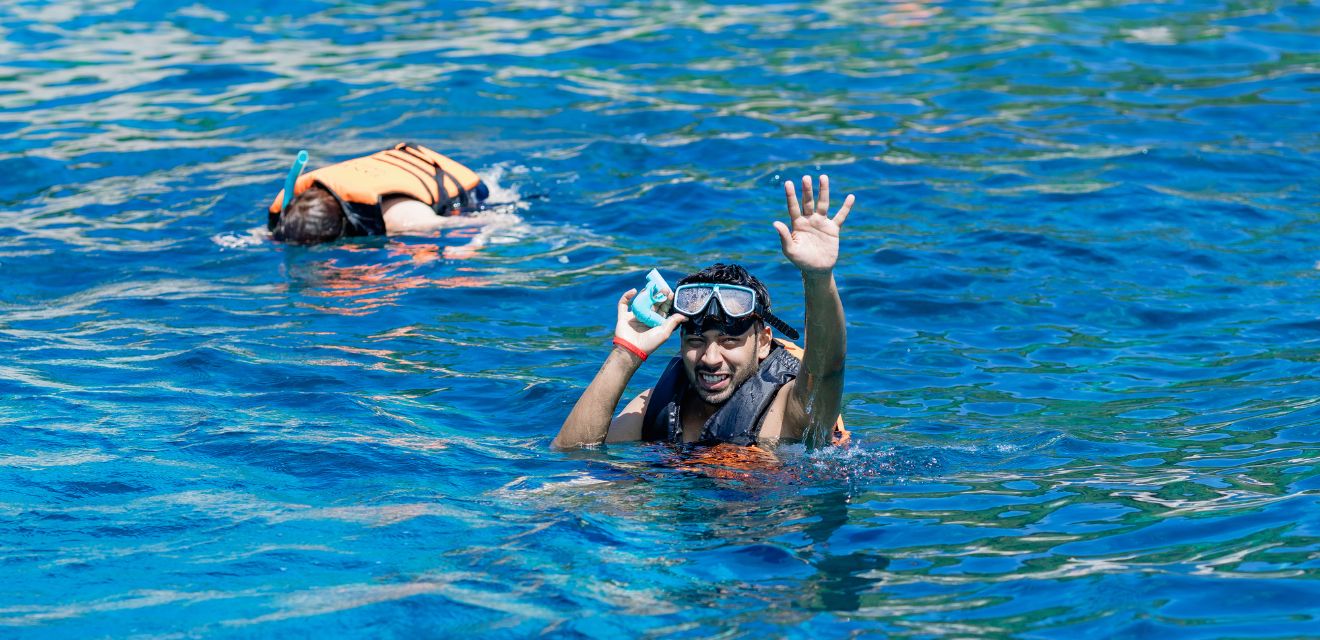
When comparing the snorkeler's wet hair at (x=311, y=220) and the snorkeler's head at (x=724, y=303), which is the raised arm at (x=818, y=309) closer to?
the snorkeler's head at (x=724, y=303)

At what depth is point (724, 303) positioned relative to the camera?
648 cm

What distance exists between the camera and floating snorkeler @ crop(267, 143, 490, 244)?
11469 millimetres

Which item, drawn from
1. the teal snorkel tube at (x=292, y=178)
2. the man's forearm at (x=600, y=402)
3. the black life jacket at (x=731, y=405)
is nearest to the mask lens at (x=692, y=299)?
the man's forearm at (x=600, y=402)

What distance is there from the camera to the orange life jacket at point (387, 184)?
1164cm

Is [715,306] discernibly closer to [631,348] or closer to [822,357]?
[631,348]

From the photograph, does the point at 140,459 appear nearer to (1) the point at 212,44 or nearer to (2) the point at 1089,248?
(2) the point at 1089,248

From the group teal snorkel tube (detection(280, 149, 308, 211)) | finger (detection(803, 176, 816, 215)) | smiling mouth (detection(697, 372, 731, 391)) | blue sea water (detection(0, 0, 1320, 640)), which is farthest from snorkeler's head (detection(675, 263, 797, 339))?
teal snorkel tube (detection(280, 149, 308, 211))

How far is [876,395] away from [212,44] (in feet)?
48.1

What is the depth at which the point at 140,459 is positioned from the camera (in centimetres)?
684

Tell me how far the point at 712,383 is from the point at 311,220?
18.6 feet

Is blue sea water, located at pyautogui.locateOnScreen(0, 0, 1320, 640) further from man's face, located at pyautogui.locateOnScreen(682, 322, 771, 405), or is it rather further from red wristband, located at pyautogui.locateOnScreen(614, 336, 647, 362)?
red wristband, located at pyautogui.locateOnScreen(614, 336, 647, 362)

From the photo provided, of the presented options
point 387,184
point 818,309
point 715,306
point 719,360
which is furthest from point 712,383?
point 387,184

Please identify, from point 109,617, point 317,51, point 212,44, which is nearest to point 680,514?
point 109,617

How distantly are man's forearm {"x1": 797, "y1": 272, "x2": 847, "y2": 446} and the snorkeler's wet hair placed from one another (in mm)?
6097
